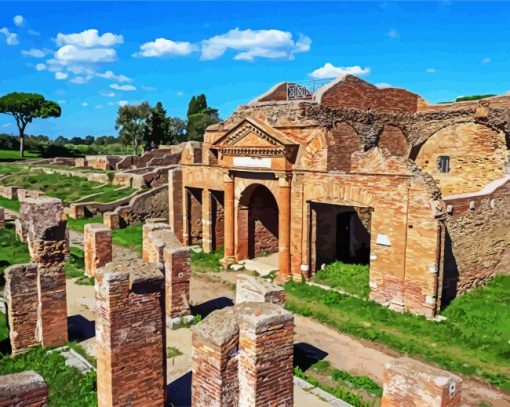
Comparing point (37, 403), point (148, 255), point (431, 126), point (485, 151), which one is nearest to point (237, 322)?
point (37, 403)

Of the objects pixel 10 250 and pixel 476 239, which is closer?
pixel 476 239

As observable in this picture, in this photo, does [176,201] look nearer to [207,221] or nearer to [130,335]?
[207,221]

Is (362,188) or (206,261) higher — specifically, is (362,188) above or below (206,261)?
above

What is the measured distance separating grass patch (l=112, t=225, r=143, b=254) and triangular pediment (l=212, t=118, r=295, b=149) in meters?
6.66

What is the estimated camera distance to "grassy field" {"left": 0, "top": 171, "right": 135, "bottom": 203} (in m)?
32.2

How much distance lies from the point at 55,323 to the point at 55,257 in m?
1.54

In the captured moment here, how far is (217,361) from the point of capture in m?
5.97

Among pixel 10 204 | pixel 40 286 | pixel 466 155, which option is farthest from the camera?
pixel 10 204

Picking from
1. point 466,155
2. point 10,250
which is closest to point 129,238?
point 10,250

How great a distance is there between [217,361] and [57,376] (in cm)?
513

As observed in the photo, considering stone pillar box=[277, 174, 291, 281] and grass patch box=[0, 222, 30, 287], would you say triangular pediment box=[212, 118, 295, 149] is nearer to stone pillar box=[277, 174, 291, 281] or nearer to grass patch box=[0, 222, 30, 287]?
stone pillar box=[277, 174, 291, 281]

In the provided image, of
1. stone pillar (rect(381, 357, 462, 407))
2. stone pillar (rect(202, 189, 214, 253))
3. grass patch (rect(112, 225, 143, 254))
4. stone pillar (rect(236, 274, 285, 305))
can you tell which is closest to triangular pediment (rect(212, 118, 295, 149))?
stone pillar (rect(202, 189, 214, 253))

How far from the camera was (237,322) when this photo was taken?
6.23m

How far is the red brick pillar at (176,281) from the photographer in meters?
12.8
